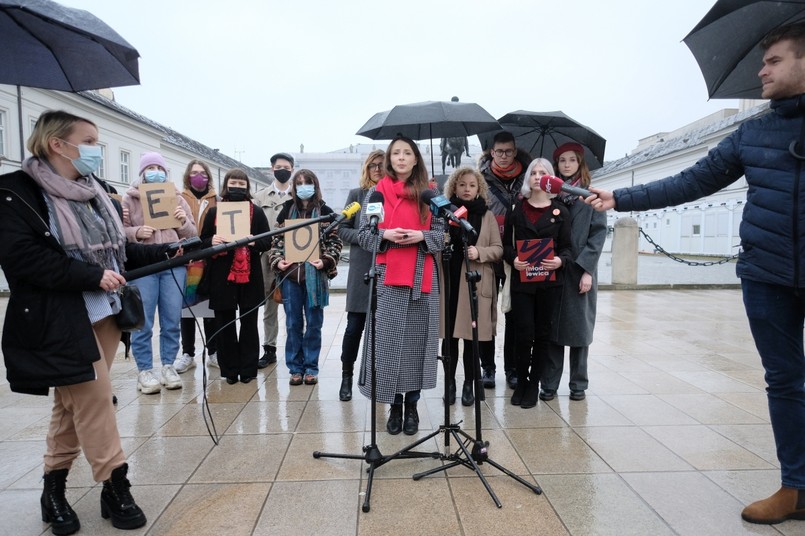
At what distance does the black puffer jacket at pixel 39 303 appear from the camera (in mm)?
2389

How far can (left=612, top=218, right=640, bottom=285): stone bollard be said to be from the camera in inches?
506

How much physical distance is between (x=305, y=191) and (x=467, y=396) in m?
2.34

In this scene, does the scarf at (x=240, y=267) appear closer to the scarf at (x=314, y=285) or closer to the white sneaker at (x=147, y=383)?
the scarf at (x=314, y=285)

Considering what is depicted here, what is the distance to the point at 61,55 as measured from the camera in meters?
2.89

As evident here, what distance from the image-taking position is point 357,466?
128 inches

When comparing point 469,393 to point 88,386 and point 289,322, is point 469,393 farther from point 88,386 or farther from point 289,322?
→ point 88,386

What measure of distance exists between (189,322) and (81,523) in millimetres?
3262

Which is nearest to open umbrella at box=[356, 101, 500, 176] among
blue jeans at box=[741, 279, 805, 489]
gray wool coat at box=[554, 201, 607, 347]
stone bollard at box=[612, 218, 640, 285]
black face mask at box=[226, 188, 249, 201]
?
gray wool coat at box=[554, 201, 607, 347]

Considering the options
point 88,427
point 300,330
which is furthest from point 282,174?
point 88,427

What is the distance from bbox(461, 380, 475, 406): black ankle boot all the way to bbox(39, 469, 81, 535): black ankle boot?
2.77m

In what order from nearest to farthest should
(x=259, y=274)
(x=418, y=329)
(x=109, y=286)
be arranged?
1. (x=109, y=286)
2. (x=418, y=329)
3. (x=259, y=274)

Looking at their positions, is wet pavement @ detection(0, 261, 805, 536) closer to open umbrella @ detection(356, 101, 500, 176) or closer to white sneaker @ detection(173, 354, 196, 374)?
white sneaker @ detection(173, 354, 196, 374)

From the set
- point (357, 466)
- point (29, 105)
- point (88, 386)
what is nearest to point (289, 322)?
point (357, 466)

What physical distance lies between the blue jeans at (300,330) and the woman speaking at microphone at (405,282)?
1493mm
